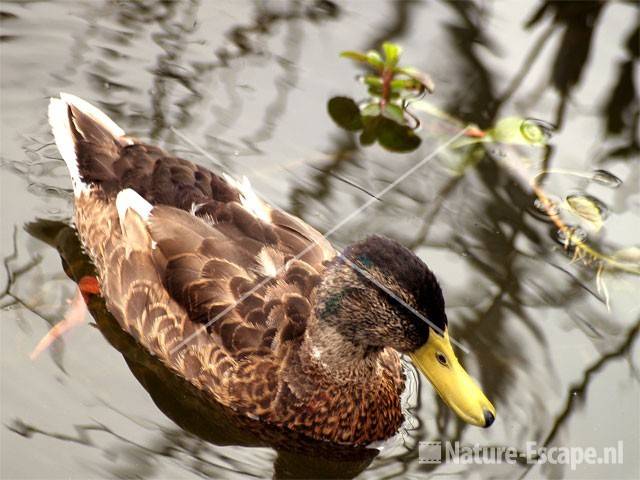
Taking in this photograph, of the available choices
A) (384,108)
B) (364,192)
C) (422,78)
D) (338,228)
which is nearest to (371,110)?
(384,108)

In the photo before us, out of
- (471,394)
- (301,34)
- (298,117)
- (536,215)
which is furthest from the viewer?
(301,34)

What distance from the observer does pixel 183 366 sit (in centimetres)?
528

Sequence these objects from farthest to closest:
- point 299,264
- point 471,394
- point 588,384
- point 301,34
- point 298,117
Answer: point 301,34
point 298,117
point 588,384
point 299,264
point 471,394

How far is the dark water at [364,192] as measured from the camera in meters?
5.07

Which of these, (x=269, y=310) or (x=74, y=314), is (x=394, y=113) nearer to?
(x=269, y=310)

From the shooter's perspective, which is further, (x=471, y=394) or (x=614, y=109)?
(x=614, y=109)

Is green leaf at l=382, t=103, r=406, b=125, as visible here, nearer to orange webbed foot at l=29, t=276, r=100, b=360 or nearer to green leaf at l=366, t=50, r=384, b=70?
green leaf at l=366, t=50, r=384, b=70

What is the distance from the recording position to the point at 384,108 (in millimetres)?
7043

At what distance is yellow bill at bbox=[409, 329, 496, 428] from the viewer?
476 centimetres

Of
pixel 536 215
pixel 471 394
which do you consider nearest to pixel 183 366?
pixel 471 394

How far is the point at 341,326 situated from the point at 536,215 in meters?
1.94

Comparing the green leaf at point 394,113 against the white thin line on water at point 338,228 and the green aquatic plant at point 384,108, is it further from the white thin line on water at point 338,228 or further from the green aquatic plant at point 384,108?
the white thin line on water at point 338,228

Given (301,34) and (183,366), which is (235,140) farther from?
(183,366)

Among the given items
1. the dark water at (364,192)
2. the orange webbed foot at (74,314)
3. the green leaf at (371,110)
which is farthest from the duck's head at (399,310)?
the green leaf at (371,110)
